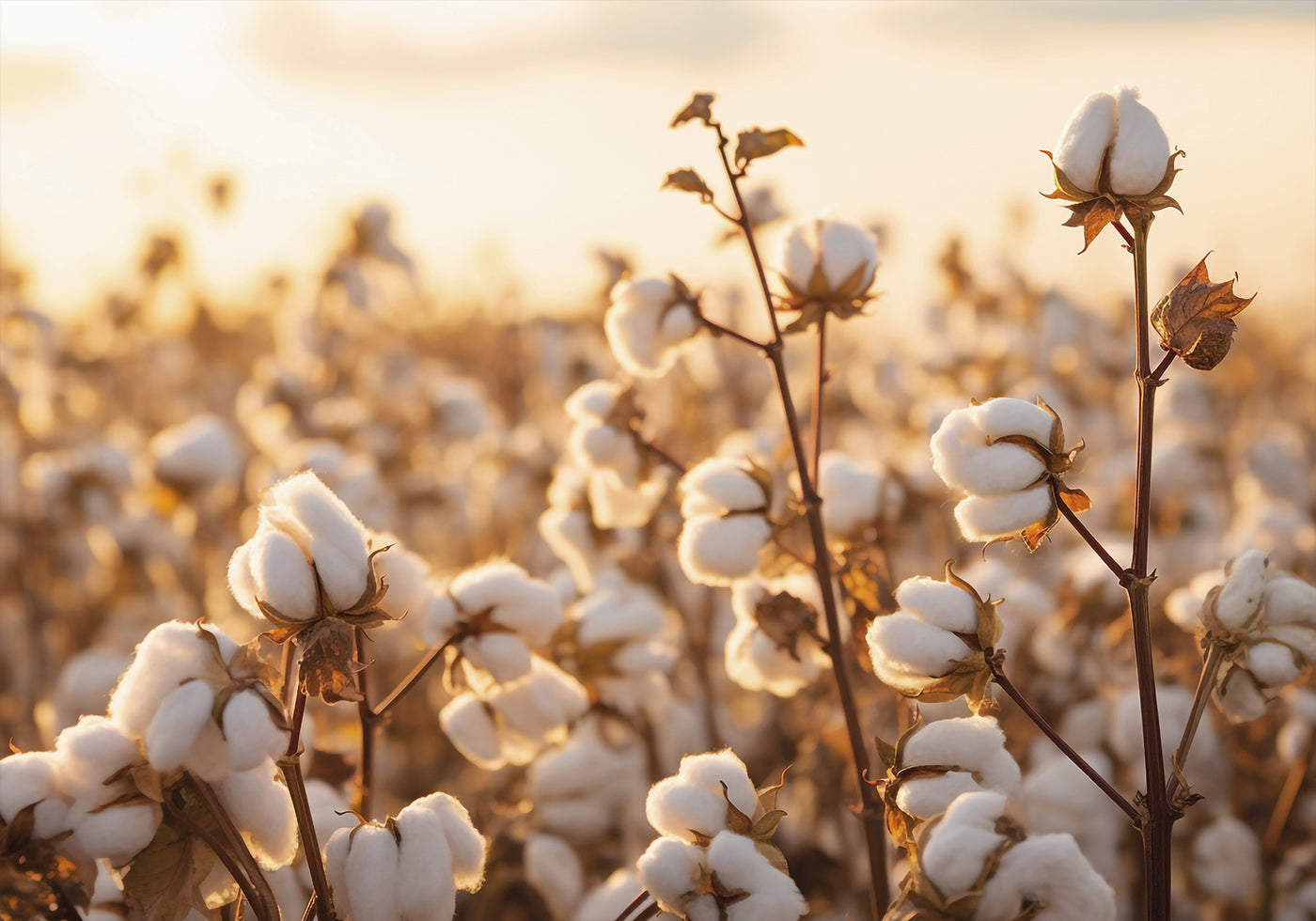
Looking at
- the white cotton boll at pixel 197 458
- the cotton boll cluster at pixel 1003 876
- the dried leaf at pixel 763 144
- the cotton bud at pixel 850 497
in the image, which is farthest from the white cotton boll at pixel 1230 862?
the white cotton boll at pixel 197 458

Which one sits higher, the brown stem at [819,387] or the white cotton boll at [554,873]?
the brown stem at [819,387]

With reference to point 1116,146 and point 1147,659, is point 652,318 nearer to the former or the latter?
point 1116,146

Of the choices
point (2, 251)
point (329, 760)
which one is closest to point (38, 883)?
point (329, 760)

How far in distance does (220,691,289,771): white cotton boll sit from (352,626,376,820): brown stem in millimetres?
220

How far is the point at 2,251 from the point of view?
4848 mm

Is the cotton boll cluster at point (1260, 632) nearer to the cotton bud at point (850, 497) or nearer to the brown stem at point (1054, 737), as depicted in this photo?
the brown stem at point (1054, 737)

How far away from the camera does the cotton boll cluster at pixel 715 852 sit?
108 cm

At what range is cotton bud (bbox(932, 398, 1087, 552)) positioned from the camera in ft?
3.78

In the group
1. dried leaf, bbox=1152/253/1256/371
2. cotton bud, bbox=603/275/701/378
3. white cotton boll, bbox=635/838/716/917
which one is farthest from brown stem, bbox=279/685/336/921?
dried leaf, bbox=1152/253/1256/371

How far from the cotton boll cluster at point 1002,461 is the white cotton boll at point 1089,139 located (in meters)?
0.25

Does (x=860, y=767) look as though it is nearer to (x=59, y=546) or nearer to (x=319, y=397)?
(x=59, y=546)

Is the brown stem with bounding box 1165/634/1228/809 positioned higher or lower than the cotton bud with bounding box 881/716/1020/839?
higher

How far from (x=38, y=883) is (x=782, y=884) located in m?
0.69

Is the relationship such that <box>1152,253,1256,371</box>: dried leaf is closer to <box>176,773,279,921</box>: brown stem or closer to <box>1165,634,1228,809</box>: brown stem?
<box>1165,634,1228,809</box>: brown stem
